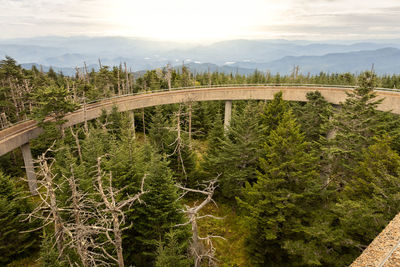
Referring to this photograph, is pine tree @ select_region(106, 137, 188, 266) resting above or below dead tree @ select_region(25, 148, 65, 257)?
below

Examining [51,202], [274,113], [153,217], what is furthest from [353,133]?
[51,202]

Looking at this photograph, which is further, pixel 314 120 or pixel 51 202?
pixel 314 120

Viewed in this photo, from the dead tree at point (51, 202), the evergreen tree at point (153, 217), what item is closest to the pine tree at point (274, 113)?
the evergreen tree at point (153, 217)

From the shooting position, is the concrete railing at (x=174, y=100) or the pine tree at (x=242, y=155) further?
the concrete railing at (x=174, y=100)

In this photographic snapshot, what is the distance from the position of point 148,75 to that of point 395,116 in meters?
56.2

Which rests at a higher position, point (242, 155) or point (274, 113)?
point (274, 113)

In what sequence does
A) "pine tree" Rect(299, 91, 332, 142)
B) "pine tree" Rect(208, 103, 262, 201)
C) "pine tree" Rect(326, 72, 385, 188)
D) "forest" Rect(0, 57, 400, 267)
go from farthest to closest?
1. "pine tree" Rect(299, 91, 332, 142)
2. "pine tree" Rect(208, 103, 262, 201)
3. "pine tree" Rect(326, 72, 385, 188)
4. "forest" Rect(0, 57, 400, 267)

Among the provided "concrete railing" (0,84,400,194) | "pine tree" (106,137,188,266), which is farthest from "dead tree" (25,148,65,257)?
"concrete railing" (0,84,400,194)

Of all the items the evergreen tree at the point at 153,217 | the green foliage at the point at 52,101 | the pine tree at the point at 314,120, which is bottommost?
the evergreen tree at the point at 153,217

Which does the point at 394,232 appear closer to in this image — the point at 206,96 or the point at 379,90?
the point at 379,90

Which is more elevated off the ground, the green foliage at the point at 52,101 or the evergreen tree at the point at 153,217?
the green foliage at the point at 52,101

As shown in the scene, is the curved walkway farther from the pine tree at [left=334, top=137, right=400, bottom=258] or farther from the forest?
the pine tree at [left=334, top=137, right=400, bottom=258]

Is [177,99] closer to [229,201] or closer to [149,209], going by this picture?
[229,201]

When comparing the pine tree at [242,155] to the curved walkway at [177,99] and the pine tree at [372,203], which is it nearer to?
the curved walkway at [177,99]
